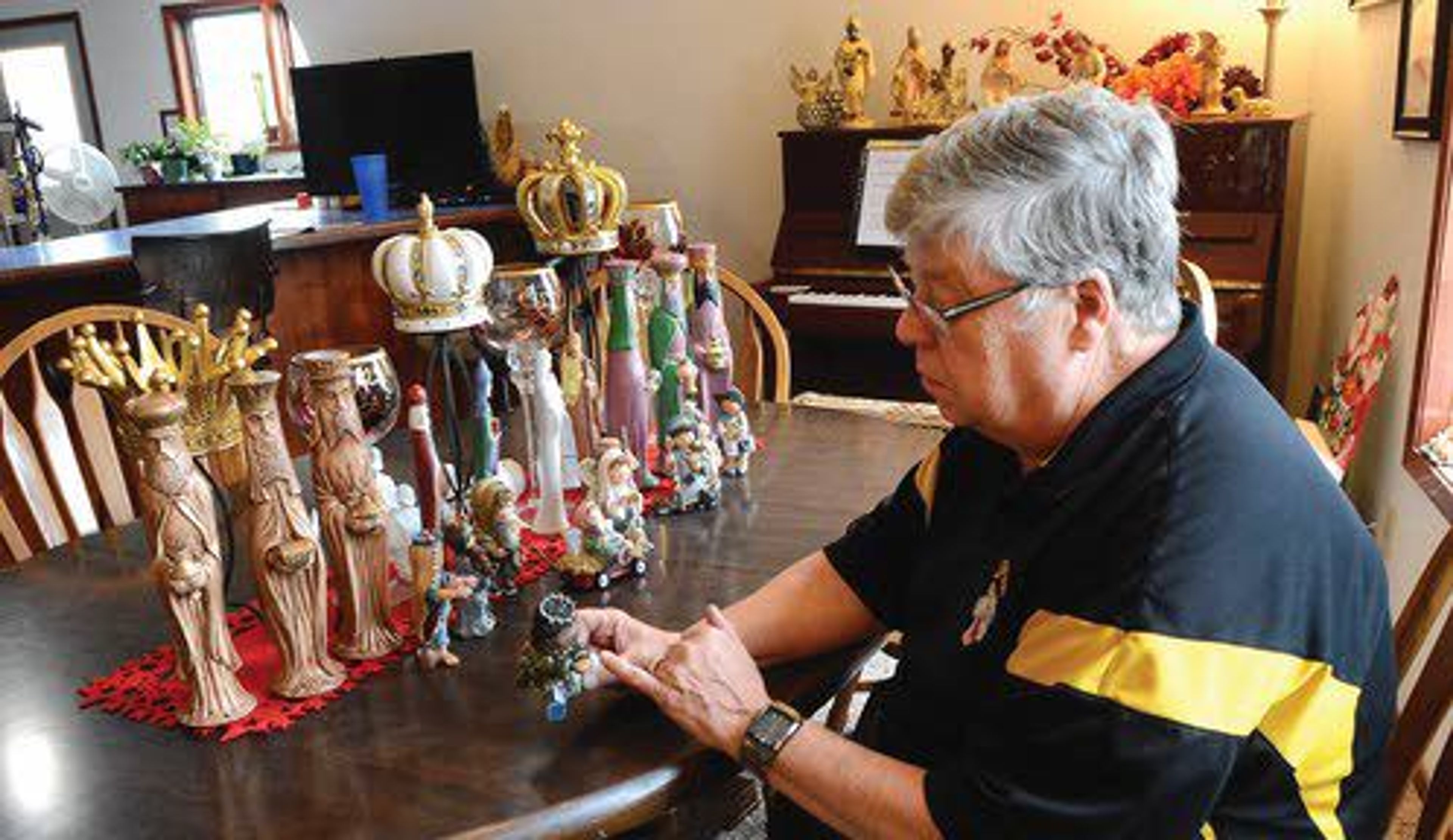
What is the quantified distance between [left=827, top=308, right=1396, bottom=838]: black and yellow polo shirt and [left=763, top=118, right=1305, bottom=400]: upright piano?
2.10m

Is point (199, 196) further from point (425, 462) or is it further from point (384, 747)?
point (384, 747)

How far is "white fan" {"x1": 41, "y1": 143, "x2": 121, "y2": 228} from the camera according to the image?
6039 mm

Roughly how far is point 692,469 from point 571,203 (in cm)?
40

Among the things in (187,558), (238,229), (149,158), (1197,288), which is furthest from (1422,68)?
(149,158)

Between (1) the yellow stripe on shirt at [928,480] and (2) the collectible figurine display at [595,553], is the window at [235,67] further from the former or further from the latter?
(1) the yellow stripe on shirt at [928,480]

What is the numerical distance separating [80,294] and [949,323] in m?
3.41

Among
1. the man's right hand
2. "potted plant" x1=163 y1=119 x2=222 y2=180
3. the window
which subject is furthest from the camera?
the window

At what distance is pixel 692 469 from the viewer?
4.94 ft

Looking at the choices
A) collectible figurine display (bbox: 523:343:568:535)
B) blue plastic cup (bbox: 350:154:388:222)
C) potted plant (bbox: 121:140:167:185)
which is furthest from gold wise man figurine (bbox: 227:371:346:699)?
potted plant (bbox: 121:140:167:185)

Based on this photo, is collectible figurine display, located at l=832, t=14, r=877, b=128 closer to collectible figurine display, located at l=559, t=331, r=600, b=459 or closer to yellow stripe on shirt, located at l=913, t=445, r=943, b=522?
collectible figurine display, located at l=559, t=331, r=600, b=459

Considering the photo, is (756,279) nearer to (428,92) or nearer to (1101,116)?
(428,92)

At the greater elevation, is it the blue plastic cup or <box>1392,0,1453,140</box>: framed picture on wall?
<box>1392,0,1453,140</box>: framed picture on wall

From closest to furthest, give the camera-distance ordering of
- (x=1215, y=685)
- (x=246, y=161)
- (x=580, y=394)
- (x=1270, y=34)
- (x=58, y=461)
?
(x=1215, y=685) < (x=580, y=394) < (x=58, y=461) < (x=1270, y=34) < (x=246, y=161)

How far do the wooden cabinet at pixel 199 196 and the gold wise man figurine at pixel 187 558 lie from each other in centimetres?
564
